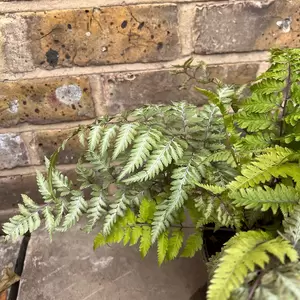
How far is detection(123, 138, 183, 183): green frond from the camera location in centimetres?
64

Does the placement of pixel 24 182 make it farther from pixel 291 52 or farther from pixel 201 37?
pixel 291 52

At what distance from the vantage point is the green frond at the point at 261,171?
0.57 m

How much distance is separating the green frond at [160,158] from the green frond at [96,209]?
81 mm

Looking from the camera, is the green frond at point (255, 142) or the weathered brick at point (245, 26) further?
the weathered brick at point (245, 26)

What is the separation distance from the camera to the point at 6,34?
93 cm

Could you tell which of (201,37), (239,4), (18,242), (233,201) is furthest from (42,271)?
(239,4)

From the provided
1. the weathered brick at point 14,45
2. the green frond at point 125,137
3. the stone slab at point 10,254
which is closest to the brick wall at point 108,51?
the weathered brick at point 14,45

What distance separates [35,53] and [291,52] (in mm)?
610

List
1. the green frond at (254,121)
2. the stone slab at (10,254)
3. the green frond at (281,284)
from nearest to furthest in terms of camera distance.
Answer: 1. the green frond at (281,284)
2. the green frond at (254,121)
3. the stone slab at (10,254)

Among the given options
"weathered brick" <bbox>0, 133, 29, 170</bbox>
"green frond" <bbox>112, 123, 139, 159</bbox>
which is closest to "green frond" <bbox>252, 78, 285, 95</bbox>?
"green frond" <bbox>112, 123, 139, 159</bbox>

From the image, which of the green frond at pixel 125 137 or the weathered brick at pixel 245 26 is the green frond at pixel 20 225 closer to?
the green frond at pixel 125 137

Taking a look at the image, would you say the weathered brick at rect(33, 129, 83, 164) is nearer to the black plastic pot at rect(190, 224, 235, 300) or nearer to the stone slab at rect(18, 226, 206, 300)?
the stone slab at rect(18, 226, 206, 300)

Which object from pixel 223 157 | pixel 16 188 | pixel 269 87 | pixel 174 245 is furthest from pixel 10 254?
pixel 269 87

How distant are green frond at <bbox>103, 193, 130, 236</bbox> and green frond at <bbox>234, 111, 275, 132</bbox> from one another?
245 millimetres
